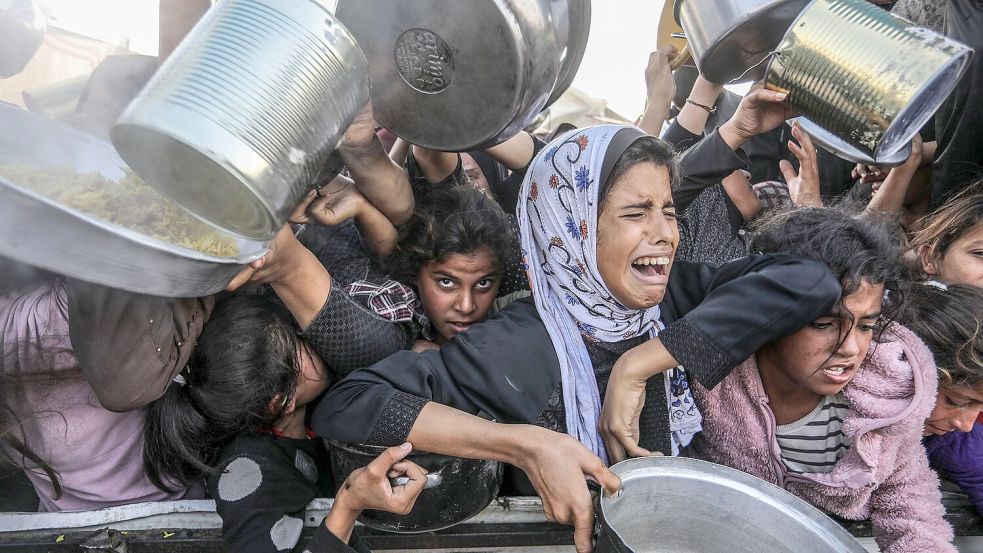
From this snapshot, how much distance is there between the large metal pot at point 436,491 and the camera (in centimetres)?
157

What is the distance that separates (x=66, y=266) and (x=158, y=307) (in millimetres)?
405

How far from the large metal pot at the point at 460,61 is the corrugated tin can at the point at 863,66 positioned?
0.62 m

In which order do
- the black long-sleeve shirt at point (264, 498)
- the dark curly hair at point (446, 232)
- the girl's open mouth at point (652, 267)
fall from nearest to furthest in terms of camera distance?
the black long-sleeve shirt at point (264, 498) < the girl's open mouth at point (652, 267) < the dark curly hair at point (446, 232)

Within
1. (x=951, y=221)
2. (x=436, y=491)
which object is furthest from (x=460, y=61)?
(x=951, y=221)

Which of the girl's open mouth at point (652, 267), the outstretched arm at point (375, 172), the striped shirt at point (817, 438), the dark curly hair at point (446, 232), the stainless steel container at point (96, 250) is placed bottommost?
the striped shirt at point (817, 438)

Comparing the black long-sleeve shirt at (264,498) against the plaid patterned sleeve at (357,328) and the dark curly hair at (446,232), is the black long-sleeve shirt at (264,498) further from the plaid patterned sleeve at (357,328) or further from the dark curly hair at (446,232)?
the dark curly hair at (446,232)

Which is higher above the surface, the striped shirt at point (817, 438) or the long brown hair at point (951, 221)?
the long brown hair at point (951, 221)

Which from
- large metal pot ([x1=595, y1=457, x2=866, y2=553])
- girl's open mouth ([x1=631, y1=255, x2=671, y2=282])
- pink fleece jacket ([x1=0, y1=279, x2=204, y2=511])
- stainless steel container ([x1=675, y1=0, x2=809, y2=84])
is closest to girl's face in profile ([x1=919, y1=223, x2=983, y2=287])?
stainless steel container ([x1=675, y1=0, x2=809, y2=84])

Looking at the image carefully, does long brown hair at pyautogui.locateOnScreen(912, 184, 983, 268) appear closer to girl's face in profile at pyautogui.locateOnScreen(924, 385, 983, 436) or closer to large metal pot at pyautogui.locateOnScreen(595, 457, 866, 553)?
girl's face in profile at pyautogui.locateOnScreen(924, 385, 983, 436)

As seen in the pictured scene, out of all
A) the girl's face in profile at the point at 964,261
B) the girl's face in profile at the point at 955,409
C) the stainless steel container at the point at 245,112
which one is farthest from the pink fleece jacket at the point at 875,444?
the stainless steel container at the point at 245,112

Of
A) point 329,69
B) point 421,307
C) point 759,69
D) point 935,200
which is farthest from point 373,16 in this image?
point 935,200

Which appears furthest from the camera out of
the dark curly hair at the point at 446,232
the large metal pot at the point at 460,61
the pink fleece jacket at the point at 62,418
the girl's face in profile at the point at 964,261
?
the girl's face in profile at the point at 964,261

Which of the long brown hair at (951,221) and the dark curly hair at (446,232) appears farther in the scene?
the long brown hair at (951,221)

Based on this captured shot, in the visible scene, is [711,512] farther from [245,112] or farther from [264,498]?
[245,112]
